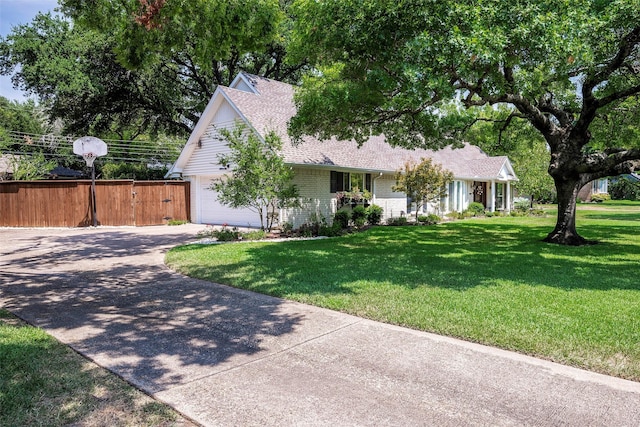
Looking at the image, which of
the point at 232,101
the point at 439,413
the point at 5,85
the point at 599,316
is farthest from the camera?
the point at 5,85

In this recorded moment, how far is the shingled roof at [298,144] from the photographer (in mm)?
17234

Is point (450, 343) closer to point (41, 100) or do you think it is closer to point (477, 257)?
point (477, 257)

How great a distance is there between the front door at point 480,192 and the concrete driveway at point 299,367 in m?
26.6

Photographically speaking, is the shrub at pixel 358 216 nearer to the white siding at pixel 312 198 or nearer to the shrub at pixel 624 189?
the white siding at pixel 312 198

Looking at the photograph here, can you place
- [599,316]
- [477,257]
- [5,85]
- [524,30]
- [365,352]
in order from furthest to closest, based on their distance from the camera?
[5,85] < [477,257] < [524,30] < [599,316] < [365,352]

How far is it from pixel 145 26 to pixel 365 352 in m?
7.76

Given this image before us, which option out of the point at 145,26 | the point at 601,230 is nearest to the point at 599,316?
the point at 145,26

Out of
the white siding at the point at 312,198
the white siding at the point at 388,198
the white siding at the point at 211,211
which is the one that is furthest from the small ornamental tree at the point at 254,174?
the white siding at the point at 388,198

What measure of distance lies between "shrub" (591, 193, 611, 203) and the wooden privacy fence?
160ft

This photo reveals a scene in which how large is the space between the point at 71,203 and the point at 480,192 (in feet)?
84.3

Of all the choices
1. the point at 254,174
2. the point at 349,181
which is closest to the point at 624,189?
the point at 349,181

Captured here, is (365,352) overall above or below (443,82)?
below

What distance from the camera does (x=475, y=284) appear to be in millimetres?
7590

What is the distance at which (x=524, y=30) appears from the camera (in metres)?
8.04
